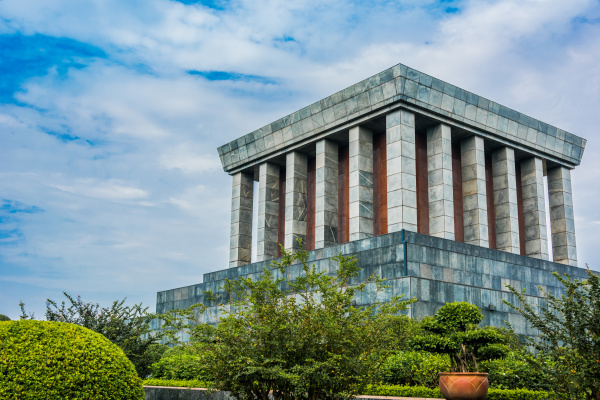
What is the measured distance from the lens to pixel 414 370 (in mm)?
13281

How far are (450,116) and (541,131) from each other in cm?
691

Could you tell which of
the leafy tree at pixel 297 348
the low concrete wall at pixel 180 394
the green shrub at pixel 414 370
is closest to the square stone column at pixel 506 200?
the green shrub at pixel 414 370

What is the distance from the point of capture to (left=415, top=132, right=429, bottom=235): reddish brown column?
27.3 metres

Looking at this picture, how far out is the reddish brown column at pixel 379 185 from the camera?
27484 millimetres

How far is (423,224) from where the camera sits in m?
27.3

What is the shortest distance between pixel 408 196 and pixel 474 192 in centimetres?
442

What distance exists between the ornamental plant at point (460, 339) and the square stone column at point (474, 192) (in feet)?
43.9

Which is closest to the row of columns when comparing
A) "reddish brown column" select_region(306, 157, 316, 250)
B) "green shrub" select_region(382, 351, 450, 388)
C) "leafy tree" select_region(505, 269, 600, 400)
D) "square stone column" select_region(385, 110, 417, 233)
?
"square stone column" select_region(385, 110, 417, 233)

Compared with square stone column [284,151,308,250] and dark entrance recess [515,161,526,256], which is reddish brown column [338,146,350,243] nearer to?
square stone column [284,151,308,250]

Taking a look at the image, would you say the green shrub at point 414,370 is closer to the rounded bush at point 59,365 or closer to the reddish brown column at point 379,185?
the rounded bush at point 59,365

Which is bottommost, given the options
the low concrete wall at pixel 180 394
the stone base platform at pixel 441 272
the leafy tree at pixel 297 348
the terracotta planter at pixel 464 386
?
the low concrete wall at pixel 180 394

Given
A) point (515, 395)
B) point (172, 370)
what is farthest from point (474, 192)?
point (515, 395)

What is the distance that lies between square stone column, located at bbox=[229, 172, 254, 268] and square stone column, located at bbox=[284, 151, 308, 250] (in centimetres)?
382

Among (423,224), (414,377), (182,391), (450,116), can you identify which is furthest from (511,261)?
(182,391)
